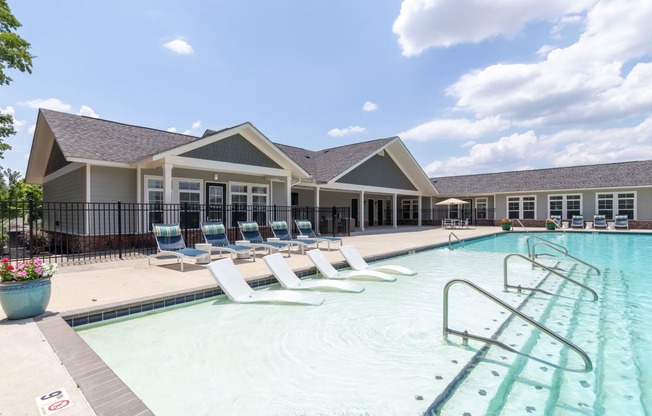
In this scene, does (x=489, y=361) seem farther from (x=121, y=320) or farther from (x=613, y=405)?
(x=121, y=320)

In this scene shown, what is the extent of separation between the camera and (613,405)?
3.15 metres

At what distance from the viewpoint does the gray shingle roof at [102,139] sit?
11.5 m

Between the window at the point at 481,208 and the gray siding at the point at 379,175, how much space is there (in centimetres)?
781

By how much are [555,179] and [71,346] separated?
3211 centimetres

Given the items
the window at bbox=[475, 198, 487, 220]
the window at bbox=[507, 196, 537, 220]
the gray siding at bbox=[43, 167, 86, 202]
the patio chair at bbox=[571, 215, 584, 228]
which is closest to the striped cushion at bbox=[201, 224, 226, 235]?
the gray siding at bbox=[43, 167, 86, 202]

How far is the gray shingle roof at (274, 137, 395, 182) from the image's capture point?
20148 millimetres

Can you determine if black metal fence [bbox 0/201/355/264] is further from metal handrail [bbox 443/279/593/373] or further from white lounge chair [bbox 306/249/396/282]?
metal handrail [bbox 443/279/593/373]

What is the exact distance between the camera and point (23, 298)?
427cm

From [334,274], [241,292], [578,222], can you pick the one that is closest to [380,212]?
[578,222]

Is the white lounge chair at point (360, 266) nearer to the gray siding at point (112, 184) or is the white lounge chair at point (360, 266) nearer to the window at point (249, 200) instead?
the window at point (249, 200)

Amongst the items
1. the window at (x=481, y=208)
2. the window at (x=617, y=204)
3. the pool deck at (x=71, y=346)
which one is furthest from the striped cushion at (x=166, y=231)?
the window at (x=617, y=204)

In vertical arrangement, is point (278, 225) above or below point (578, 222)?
above

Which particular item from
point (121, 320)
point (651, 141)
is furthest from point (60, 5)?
point (651, 141)

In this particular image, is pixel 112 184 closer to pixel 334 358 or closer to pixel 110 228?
pixel 110 228
